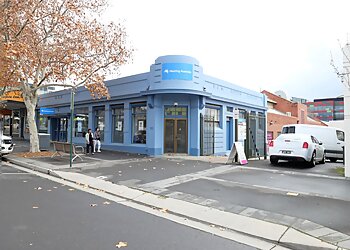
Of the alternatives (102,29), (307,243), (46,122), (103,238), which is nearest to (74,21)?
(102,29)

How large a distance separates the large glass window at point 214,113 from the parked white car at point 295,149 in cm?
741

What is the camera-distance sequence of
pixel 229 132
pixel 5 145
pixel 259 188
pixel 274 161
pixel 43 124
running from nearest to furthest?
pixel 259 188, pixel 274 161, pixel 5 145, pixel 229 132, pixel 43 124

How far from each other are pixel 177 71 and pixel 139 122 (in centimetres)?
452

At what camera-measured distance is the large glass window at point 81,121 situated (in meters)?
25.0

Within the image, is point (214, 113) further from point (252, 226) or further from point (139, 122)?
point (252, 226)

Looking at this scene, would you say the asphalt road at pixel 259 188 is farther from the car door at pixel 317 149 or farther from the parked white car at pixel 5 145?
the parked white car at pixel 5 145

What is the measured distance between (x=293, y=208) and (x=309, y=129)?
1552 cm

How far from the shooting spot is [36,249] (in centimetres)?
425

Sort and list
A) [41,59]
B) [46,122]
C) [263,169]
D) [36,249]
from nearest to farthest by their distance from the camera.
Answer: [36,249]
[263,169]
[41,59]
[46,122]

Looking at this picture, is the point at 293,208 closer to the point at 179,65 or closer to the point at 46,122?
the point at 179,65

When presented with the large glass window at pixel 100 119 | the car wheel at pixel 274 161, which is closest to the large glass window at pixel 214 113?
the car wheel at pixel 274 161

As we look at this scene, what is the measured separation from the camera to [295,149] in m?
12.9

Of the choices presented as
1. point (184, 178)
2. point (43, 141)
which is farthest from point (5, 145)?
point (184, 178)

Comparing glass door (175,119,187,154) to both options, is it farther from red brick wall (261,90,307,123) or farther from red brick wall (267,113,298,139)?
red brick wall (261,90,307,123)
